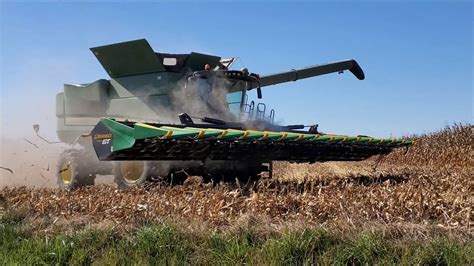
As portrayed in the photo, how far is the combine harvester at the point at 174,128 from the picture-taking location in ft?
20.7

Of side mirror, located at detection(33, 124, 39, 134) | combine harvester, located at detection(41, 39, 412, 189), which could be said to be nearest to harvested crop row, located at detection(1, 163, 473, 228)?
combine harvester, located at detection(41, 39, 412, 189)

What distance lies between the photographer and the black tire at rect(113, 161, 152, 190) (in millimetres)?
7035

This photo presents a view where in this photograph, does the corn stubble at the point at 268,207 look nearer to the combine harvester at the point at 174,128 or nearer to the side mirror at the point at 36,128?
the combine harvester at the point at 174,128

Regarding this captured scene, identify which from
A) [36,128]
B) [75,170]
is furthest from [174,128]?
[36,128]

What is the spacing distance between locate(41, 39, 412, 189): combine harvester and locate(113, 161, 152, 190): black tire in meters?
0.01

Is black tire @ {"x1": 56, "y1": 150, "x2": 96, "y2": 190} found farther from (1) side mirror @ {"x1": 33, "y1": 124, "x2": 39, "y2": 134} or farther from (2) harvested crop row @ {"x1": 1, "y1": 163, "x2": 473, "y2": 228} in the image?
(2) harvested crop row @ {"x1": 1, "y1": 163, "x2": 473, "y2": 228}

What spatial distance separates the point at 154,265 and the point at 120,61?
5437mm

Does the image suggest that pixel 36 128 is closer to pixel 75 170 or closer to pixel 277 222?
pixel 75 170

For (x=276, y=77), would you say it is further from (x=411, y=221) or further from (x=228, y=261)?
(x=228, y=261)

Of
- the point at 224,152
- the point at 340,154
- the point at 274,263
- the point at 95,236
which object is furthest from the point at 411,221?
the point at 340,154

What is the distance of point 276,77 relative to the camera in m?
9.81

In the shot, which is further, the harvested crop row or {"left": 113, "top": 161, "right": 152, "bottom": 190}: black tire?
{"left": 113, "top": 161, "right": 152, "bottom": 190}: black tire

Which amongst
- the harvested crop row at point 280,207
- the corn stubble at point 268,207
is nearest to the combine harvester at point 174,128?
the corn stubble at point 268,207

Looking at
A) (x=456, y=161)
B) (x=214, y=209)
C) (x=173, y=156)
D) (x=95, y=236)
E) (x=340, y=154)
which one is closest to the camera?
(x=95, y=236)
